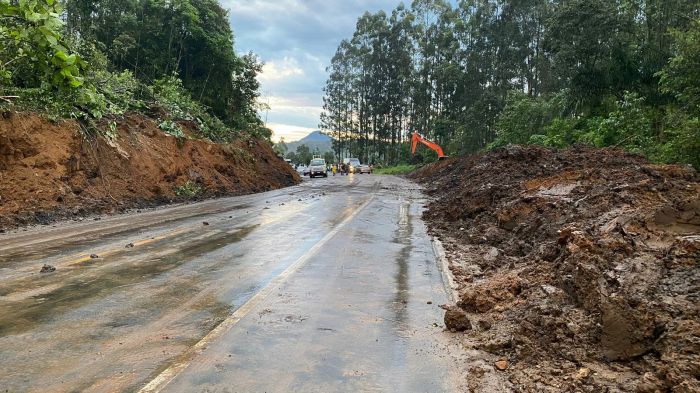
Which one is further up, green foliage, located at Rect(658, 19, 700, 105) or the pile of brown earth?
green foliage, located at Rect(658, 19, 700, 105)

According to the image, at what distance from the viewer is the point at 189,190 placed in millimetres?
21125

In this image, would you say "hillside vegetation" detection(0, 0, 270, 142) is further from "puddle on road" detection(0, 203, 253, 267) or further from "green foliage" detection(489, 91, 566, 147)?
"green foliage" detection(489, 91, 566, 147)

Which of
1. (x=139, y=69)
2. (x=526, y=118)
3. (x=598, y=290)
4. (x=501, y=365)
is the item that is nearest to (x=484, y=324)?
(x=501, y=365)

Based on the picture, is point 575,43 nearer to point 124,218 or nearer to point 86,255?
point 124,218

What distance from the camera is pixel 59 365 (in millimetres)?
4070

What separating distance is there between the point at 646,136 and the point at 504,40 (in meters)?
39.3

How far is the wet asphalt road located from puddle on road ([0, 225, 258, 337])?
0.02 m

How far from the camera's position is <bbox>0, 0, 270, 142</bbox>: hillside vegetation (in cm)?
1466

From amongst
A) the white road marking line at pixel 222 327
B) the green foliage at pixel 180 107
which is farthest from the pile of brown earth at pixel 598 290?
the green foliage at pixel 180 107

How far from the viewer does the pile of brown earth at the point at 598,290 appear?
3873mm

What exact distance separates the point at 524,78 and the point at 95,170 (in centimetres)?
5112

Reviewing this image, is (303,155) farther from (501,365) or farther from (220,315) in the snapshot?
(501,365)

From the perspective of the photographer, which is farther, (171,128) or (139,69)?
(139,69)

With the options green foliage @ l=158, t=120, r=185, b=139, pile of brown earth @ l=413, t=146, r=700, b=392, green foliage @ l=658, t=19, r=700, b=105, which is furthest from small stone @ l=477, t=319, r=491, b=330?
green foliage @ l=158, t=120, r=185, b=139
